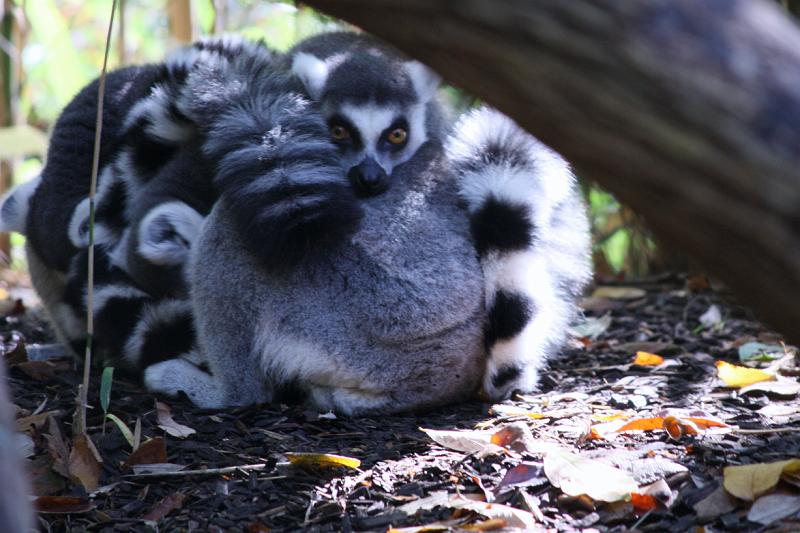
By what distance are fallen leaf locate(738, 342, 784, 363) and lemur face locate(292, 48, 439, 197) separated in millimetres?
1872

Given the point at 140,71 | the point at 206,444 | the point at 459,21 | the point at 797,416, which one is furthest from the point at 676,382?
the point at 140,71

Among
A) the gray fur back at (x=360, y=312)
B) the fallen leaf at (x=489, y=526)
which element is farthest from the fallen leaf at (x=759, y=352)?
the fallen leaf at (x=489, y=526)

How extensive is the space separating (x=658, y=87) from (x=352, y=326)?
219 centimetres

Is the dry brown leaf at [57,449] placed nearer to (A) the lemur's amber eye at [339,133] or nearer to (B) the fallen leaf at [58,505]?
(B) the fallen leaf at [58,505]

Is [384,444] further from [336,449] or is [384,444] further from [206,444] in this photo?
[206,444]

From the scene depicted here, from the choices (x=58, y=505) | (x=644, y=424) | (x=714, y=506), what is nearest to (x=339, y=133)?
(x=644, y=424)

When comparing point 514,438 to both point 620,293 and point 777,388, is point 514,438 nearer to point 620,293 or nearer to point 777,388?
point 777,388

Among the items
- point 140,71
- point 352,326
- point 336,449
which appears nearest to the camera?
point 336,449

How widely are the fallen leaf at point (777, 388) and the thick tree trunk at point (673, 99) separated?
6.80ft

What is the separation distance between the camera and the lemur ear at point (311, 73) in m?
4.27

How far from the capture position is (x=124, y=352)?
416 centimetres

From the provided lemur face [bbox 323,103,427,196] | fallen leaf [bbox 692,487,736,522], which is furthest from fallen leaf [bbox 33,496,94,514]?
lemur face [bbox 323,103,427,196]

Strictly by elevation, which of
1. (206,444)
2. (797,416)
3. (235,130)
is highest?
(235,130)

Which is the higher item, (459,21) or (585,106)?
(459,21)
